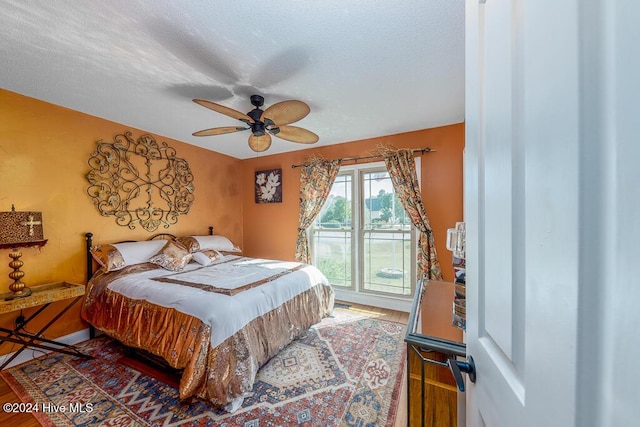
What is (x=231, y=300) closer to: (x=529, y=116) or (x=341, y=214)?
(x=529, y=116)

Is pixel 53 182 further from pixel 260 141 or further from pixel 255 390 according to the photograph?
pixel 255 390

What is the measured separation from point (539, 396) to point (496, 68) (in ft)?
2.32

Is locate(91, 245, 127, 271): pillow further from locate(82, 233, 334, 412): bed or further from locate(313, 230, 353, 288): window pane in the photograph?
locate(313, 230, 353, 288): window pane

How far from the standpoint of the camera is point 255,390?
1862mm

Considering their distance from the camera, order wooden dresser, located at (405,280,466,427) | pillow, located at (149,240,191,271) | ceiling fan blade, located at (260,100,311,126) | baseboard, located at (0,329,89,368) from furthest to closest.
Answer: pillow, located at (149,240,191,271) → baseboard, located at (0,329,89,368) → ceiling fan blade, located at (260,100,311,126) → wooden dresser, located at (405,280,466,427)

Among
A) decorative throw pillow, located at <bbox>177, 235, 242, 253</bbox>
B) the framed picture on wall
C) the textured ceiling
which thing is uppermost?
the textured ceiling

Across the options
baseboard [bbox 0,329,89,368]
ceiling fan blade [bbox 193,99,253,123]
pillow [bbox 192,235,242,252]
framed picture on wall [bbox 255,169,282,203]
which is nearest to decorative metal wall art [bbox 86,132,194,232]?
pillow [bbox 192,235,242,252]

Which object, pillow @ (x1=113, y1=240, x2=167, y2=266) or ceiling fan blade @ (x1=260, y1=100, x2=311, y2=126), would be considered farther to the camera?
pillow @ (x1=113, y1=240, x2=167, y2=266)

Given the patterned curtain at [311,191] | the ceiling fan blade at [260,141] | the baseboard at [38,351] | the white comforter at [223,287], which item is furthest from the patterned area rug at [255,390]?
the ceiling fan blade at [260,141]

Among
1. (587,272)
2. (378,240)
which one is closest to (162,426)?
(587,272)

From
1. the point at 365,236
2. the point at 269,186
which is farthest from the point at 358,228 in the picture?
the point at 269,186

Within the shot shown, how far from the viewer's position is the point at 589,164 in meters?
0.30

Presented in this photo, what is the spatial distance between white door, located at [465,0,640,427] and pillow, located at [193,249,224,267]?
10.2 ft

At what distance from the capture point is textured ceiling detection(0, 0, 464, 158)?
1375 millimetres
